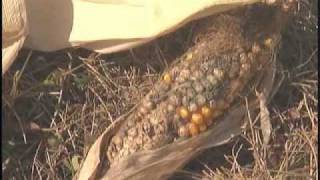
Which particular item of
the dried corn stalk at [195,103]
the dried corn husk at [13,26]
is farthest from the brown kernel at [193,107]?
the dried corn husk at [13,26]

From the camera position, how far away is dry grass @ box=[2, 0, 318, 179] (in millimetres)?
1574

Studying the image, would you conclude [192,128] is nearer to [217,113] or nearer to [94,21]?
[217,113]

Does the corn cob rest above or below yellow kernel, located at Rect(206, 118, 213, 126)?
above

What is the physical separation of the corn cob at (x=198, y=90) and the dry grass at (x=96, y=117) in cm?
9

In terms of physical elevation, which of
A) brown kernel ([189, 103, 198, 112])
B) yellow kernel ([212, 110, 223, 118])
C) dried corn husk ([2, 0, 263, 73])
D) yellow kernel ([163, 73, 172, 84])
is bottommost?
yellow kernel ([212, 110, 223, 118])

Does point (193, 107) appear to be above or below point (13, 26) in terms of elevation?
below

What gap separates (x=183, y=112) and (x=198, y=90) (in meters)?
0.05

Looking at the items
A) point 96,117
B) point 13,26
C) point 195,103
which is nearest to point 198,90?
point 195,103

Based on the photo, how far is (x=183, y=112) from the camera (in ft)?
4.90

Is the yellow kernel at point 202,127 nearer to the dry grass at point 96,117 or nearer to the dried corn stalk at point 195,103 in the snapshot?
the dried corn stalk at point 195,103

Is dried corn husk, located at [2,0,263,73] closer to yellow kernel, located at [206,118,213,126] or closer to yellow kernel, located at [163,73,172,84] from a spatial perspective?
yellow kernel, located at [163,73,172,84]

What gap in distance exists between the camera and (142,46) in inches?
63.2

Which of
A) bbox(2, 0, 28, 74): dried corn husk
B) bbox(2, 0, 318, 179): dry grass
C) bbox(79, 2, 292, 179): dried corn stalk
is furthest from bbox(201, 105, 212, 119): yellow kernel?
bbox(2, 0, 28, 74): dried corn husk

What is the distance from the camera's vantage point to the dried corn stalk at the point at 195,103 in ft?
4.90
